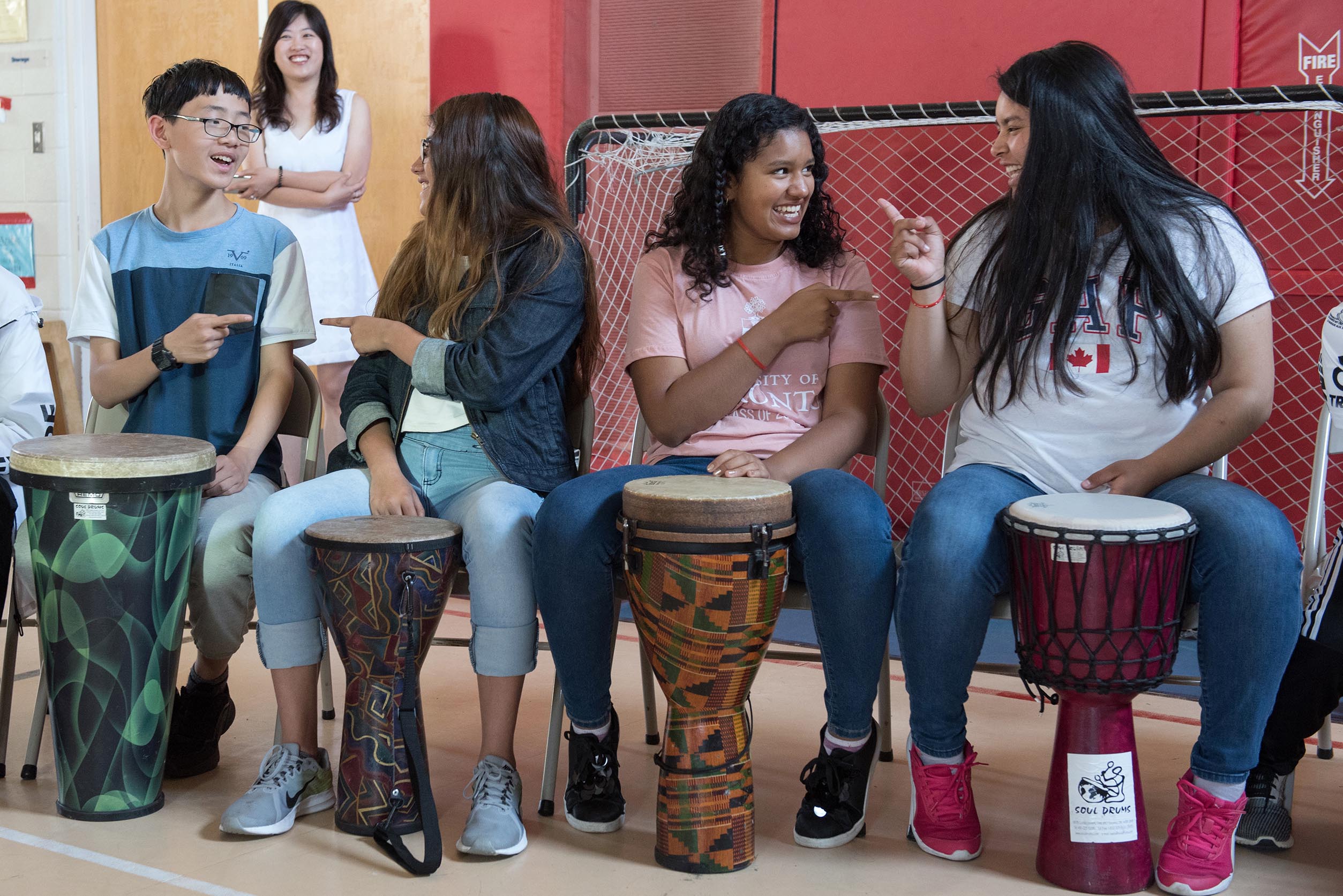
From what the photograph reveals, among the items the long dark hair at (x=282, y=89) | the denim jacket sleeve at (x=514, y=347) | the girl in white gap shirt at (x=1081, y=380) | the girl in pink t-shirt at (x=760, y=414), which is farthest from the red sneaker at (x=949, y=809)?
the long dark hair at (x=282, y=89)

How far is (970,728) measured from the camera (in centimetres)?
266

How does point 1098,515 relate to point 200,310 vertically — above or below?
below

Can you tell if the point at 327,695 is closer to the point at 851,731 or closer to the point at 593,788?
the point at 593,788

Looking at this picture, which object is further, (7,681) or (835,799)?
(7,681)

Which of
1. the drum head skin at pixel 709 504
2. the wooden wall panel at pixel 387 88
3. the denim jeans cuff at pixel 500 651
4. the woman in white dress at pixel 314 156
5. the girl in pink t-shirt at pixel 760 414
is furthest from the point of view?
the wooden wall panel at pixel 387 88

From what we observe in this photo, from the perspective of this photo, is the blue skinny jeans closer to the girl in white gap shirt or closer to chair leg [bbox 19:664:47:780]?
the girl in white gap shirt

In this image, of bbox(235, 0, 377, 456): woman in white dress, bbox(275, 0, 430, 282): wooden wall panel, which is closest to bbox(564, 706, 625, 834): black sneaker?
bbox(235, 0, 377, 456): woman in white dress

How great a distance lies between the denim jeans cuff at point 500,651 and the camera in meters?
2.10

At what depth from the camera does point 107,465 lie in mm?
2031

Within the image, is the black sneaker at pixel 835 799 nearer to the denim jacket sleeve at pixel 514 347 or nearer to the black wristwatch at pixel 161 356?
the denim jacket sleeve at pixel 514 347

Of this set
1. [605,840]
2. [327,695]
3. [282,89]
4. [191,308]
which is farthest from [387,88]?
[605,840]

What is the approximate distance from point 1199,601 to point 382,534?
48.3 inches

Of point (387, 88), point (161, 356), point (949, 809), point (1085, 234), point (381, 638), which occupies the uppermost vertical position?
point (387, 88)

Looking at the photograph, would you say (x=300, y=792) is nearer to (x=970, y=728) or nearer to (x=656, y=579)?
(x=656, y=579)
